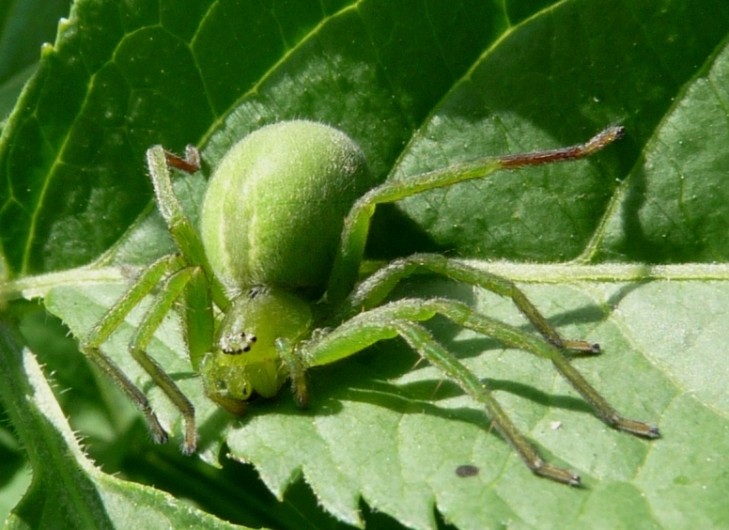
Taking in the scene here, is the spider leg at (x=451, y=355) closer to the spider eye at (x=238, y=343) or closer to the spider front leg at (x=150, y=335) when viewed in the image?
the spider eye at (x=238, y=343)

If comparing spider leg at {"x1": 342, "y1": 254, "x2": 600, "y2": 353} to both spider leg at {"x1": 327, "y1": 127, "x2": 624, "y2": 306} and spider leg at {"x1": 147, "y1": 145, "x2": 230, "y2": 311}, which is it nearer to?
spider leg at {"x1": 327, "y1": 127, "x2": 624, "y2": 306}

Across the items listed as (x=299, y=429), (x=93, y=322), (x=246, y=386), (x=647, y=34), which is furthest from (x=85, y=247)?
(x=647, y=34)

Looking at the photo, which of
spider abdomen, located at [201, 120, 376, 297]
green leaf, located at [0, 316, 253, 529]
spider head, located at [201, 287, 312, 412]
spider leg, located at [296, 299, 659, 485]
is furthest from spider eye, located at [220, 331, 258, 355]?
green leaf, located at [0, 316, 253, 529]

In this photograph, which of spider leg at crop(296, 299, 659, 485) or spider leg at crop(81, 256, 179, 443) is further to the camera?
spider leg at crop(81, 256, 179, 443)

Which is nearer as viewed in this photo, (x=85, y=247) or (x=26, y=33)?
(x=85, y=247)

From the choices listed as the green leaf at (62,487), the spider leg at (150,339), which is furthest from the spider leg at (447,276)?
the green leaf at (62,487)

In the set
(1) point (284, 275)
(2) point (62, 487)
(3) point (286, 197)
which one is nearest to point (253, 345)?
(1) point (284, 275)

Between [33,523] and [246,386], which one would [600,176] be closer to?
[246,386]
